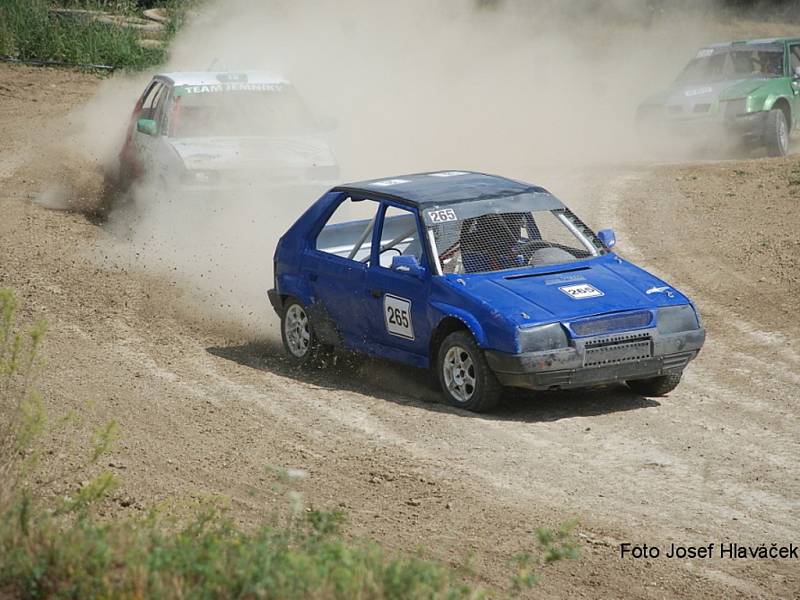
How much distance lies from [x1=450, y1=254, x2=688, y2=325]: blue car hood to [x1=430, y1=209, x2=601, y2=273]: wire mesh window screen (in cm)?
15

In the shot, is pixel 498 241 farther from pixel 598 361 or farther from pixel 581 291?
pixel 598 361

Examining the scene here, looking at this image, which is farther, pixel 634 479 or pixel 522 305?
pixel 522 305

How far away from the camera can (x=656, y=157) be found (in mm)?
20250

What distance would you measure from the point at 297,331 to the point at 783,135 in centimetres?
1130

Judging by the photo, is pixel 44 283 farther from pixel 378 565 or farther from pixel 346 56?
pixel 346 56

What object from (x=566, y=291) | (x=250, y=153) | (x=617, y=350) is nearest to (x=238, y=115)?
(x=250, y=153)

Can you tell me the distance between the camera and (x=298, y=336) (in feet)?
33.7

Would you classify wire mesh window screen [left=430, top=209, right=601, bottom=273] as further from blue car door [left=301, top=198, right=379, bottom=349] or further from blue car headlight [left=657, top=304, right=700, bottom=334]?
blue car headlight [left=657, top=304, right=700, bottom=334]

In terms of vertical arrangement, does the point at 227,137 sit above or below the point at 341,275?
above

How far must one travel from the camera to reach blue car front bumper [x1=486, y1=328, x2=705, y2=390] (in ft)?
27.0

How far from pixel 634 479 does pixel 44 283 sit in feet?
22.4

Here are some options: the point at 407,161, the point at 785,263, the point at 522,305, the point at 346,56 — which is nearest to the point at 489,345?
the point at 522,305

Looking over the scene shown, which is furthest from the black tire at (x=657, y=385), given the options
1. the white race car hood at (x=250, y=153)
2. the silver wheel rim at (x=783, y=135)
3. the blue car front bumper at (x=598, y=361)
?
the silver wheel rim at (x=783, y=135)

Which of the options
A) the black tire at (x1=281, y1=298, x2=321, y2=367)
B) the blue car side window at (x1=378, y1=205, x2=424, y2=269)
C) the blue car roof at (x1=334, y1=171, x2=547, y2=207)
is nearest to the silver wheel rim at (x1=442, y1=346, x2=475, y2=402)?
the blue car side window at (x1=378, y1=205, x2=424, y2=269)
